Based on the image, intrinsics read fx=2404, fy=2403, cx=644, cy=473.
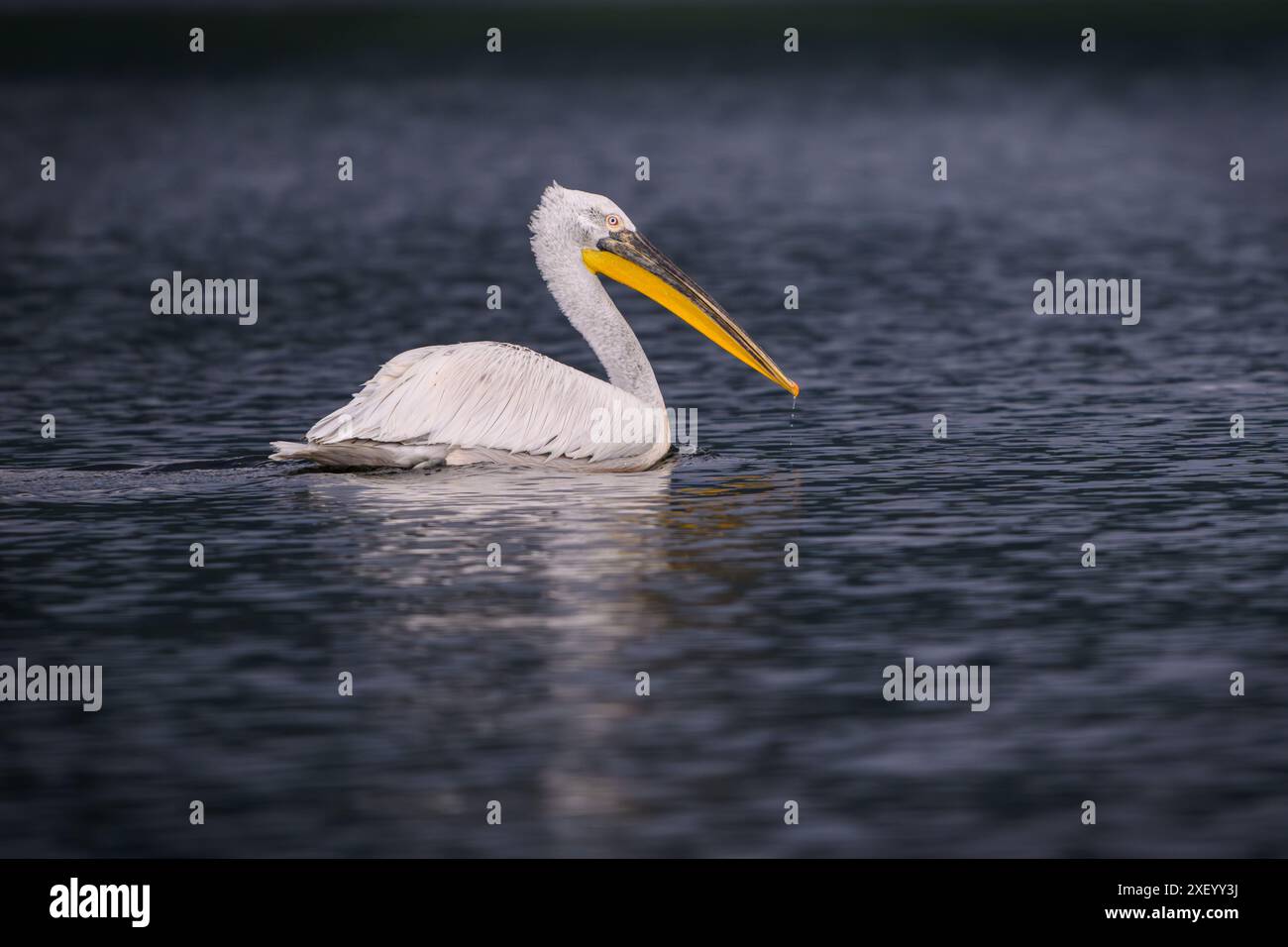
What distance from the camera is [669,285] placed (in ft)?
44.8

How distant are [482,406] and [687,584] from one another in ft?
8.66

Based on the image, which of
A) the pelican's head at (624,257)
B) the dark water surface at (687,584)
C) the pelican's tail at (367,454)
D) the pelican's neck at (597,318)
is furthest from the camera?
the pelican's head at (624,257)

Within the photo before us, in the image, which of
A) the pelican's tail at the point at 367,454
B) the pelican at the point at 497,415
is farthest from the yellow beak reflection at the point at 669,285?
the pelican's tail at the point at 367,454

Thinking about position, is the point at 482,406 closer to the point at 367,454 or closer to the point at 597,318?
the point at 367,454

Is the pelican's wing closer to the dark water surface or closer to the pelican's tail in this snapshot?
the pelican's tail

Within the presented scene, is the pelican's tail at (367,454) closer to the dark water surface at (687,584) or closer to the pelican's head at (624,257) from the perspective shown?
the dark water surface at (687,584)

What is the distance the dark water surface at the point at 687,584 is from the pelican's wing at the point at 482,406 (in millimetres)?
Answer: 236

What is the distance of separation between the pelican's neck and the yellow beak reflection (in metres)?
0.14

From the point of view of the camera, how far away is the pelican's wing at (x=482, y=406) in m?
12.1

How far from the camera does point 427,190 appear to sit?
1608 inches

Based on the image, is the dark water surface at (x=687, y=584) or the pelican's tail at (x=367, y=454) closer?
the dark water surface at (x=687, y=584)

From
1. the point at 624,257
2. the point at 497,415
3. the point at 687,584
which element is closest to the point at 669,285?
the point at 624,257
